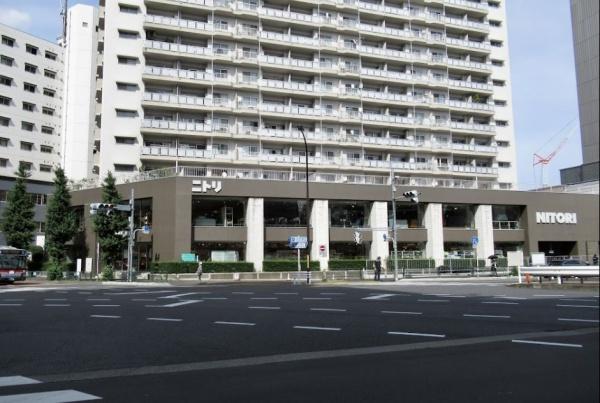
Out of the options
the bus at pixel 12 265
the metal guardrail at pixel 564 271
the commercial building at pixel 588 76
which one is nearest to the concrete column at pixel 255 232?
the bus at pixel 12 265

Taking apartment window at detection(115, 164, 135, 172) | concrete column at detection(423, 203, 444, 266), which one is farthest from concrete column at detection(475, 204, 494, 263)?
apartment window at detection(115, 164, 135, 172)

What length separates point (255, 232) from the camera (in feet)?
147

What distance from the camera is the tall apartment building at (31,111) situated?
64.1 meters

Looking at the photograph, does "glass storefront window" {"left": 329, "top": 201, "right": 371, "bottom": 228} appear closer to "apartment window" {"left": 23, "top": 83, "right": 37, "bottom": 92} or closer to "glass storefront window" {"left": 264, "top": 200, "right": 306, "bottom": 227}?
"glass storefront window" {"left": 264, "top": 200, "right": 306, "bottom": 227}

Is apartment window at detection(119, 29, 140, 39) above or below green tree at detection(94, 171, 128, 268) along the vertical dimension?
above

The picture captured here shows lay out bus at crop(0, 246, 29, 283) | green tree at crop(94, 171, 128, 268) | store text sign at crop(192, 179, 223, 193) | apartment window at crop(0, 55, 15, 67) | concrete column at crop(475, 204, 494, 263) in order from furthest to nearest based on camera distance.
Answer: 1. apartment window at crop(0, 55, 15, 67)
2. concrete column at crop(475, 204, 494, 263)
3. store text sign at crop(192, 179, 223, 193)
4. green tree at crop(94, 171, 128, 268)
5. bus at crop(0, 246, 29, 283)

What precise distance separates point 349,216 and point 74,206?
2676cm

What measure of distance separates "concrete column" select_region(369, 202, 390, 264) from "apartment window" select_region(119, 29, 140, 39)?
28237mm

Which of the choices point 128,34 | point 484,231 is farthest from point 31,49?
point 484,231

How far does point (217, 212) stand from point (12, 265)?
16.1 meters

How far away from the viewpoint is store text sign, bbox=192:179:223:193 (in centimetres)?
4319

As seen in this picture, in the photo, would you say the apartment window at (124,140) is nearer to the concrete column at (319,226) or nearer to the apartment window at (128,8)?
the apartment window at (128,8)

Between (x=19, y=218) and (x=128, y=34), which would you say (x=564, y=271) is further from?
(x=19, y=218)

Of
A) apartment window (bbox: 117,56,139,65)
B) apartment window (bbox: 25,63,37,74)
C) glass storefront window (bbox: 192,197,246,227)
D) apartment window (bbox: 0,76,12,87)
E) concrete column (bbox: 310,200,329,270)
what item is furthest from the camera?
apartment window (bbox: 25,63,37,74)
